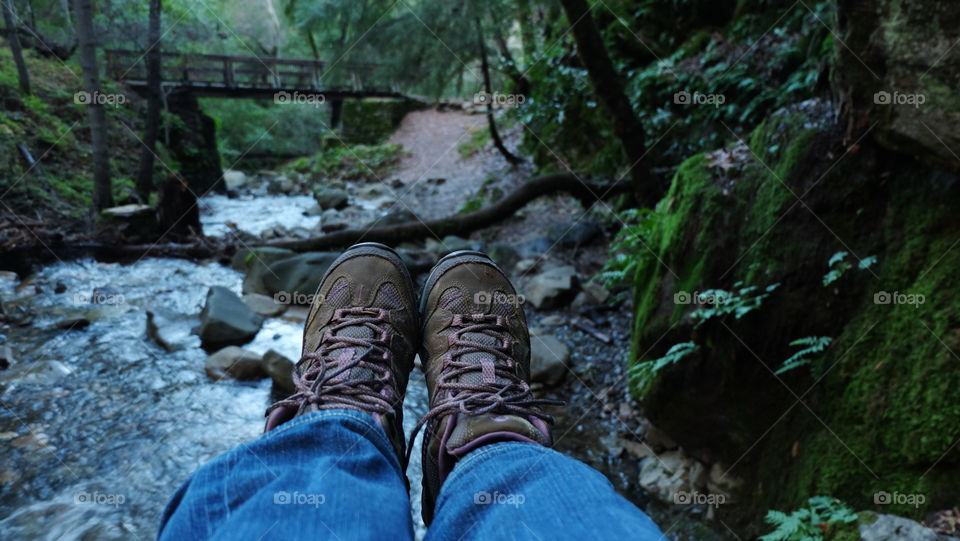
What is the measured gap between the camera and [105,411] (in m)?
3.09

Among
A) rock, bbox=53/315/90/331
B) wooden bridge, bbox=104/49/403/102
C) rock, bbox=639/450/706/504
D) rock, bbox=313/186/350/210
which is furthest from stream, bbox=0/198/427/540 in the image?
wooden bridge, bbox=104/49/403/102

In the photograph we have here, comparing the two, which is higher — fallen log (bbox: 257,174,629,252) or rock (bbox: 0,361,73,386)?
fallen log (bbox: 257,174,629,252)

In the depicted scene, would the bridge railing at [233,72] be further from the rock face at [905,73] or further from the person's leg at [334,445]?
the rock face at [905,73]

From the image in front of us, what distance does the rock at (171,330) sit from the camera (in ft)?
12.8

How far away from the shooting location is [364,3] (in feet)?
25.1

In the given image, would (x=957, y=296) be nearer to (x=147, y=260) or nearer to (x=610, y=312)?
(x=610, y=312)

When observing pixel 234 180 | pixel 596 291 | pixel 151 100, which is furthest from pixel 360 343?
pixel 234 180

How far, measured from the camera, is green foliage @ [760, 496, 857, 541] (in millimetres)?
1806

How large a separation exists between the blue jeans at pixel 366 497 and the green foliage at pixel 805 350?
1471mm

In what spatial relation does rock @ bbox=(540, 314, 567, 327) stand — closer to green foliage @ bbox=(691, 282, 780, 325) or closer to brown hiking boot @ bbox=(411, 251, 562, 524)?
green foliage @ bbox=(691, 282, 780, 325)

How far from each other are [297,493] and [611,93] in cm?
443

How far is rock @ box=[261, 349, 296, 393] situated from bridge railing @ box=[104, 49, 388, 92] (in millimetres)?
6430

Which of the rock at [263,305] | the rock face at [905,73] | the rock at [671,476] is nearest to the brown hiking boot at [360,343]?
the rock at [671,476]

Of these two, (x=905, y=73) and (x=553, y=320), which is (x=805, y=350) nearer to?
(x=905, y=73)
